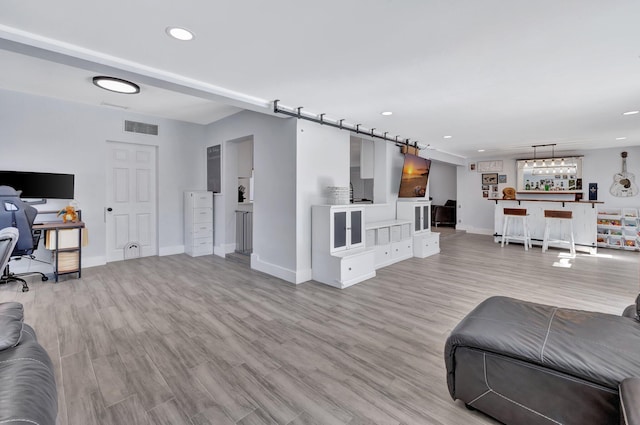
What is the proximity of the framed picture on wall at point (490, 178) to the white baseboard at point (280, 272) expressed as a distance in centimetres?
758

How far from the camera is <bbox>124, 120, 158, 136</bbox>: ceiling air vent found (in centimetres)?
530

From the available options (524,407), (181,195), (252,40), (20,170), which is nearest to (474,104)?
(252,40)

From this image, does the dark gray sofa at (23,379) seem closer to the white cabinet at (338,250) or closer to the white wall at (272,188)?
the white wall at (272,188)

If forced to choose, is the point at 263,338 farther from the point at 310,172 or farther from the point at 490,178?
the point at 490,178

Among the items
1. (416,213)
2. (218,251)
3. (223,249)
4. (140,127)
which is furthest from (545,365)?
(140,127)

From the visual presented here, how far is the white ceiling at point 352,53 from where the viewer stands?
1853mm

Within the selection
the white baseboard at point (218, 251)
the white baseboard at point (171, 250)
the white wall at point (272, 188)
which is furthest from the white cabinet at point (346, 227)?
the white baseboard at point (171, 250)

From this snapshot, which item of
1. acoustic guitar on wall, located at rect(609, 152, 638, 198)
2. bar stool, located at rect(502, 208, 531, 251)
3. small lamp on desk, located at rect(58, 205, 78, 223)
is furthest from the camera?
acoustic guitar on wall, located at rect(609, 152, 638, 198)

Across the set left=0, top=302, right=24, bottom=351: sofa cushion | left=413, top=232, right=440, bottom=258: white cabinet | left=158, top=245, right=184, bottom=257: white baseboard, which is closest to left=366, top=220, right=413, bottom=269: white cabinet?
left=413, top=232, right=440, bottom=258: white cabinet

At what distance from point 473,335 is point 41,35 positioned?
139 inches

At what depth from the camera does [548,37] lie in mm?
2148

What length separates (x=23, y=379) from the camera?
3.80 ft

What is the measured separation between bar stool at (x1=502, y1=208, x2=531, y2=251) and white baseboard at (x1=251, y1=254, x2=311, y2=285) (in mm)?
5555

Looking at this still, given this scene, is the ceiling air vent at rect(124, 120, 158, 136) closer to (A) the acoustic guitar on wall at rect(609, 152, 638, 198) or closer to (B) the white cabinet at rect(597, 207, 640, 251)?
(B) the white cabinet at rect(597, 207, 640, 251)
